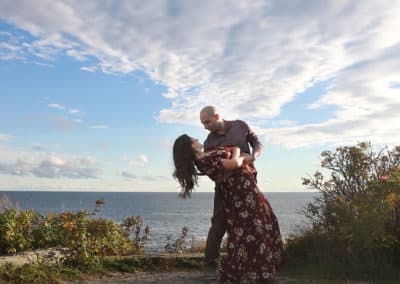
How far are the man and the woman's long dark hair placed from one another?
80cm

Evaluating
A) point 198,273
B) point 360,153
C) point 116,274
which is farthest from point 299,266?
point 116,274

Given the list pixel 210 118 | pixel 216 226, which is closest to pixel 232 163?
pixel 210 118

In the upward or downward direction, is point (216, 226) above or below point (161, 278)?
above

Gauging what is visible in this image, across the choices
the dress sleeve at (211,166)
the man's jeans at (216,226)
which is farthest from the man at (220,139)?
the dress sleeve at (211,166)

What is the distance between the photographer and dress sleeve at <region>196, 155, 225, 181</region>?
4863 millimetres

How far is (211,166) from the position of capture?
192 inches

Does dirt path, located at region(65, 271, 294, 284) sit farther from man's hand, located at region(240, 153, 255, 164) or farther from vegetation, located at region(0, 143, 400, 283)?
man's hand, located at region(240, 153, 255, 164)

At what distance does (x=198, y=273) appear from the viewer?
20.3 ft

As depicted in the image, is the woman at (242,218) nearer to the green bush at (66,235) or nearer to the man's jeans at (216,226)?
the man's jeans at (216,226)

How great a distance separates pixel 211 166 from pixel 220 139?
1.07m

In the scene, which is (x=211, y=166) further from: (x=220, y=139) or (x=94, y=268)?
(x=94, y=268)

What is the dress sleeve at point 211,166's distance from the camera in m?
4.86

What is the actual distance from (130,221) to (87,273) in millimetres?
3225

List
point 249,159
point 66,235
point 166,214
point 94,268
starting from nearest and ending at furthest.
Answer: point 249,159 → point 94,268 → point 66,235 → point 166,214
